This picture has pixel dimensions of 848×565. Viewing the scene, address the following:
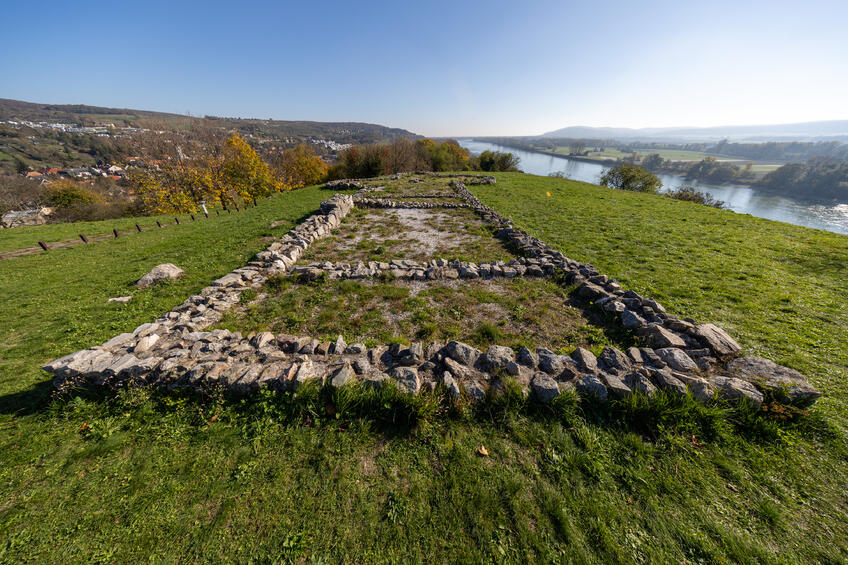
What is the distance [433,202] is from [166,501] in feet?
61.8

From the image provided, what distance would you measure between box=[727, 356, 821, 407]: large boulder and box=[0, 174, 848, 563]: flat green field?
1.05 feet

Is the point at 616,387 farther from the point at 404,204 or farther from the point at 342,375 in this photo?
the point at 404,204

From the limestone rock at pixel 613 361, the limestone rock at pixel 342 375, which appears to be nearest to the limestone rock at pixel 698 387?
the limestone rock at pixel 613 361

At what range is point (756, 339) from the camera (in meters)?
5.88

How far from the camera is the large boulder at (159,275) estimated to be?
8992mm

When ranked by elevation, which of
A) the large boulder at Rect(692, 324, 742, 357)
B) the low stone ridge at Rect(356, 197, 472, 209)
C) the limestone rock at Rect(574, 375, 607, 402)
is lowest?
the limestone rock at Rect(574, 375, 607, 402)

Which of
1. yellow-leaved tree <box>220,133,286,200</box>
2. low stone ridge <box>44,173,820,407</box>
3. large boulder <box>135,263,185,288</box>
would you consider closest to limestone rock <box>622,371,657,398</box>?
low stone ridge <box>44,173,820,407</box>

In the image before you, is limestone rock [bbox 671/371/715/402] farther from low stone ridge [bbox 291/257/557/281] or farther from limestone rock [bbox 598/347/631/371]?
low stone ridge [bbox 291/257/557/281]

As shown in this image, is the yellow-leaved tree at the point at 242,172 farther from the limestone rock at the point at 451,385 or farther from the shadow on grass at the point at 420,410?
the limestone rock at the point at 451,385

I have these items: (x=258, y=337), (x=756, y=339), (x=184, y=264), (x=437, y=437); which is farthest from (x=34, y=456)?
(x=756, y=339)

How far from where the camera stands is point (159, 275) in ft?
30.2

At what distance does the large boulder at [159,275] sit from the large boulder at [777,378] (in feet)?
49.7

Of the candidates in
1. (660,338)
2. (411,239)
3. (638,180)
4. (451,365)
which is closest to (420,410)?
(451,365)

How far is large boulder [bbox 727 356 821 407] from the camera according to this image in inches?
162
